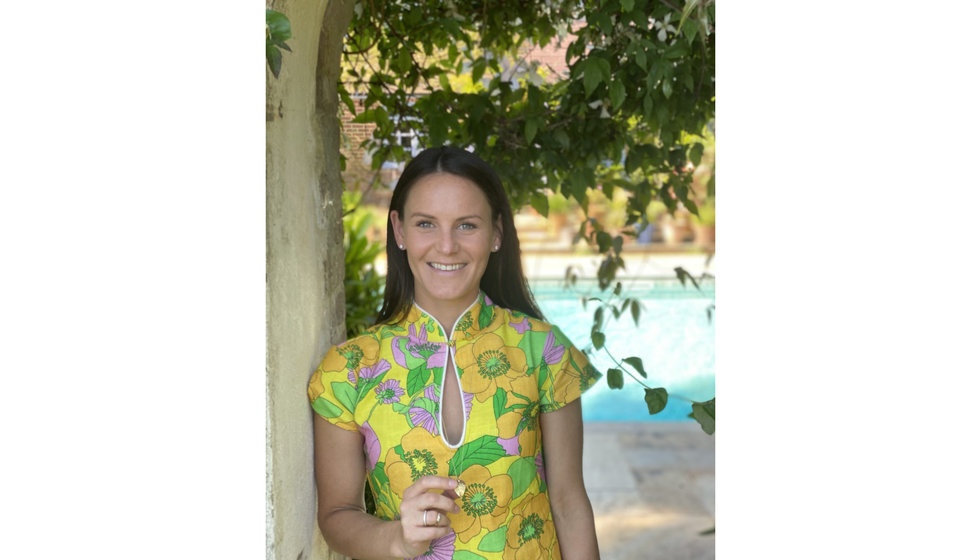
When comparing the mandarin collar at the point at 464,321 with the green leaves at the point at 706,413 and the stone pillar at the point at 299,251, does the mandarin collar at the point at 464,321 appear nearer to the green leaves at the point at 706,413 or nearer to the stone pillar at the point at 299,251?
the stone pillar at the point at 299,251

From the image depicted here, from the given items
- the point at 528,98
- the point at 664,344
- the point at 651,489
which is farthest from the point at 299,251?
the point at 664,344

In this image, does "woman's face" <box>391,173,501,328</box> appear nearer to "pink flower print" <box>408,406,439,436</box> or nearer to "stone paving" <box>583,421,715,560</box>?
"pink flower print" <box>408,406,439,436</box>

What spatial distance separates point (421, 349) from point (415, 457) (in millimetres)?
205

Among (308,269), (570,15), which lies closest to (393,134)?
(570,15)

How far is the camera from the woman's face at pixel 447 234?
5.21ft

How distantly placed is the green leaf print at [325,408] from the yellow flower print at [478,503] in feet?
0.84

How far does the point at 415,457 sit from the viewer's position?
1556 millimetres

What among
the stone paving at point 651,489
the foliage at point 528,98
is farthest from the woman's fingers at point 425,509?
the stone paving at point 651,489

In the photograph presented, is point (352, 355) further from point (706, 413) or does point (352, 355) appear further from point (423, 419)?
point (706, 413)

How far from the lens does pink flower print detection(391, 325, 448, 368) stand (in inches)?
63.8

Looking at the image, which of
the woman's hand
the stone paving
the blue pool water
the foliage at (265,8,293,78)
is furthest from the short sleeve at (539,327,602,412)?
the blue pool water

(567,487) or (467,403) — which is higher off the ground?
(467,403)
